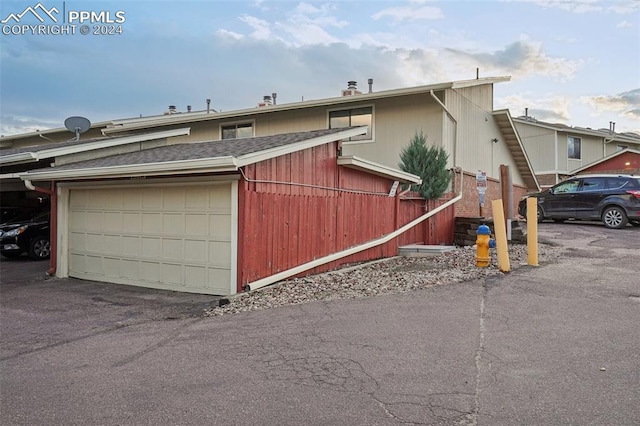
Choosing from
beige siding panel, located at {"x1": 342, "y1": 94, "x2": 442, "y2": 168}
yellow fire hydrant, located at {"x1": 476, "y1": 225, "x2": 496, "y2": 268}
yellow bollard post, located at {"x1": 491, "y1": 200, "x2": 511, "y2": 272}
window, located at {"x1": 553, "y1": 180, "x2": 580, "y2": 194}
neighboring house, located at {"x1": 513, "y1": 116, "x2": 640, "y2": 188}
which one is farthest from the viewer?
neighboring house, located at {"x1": 513, "y1": 116, "x2": 640, "y2": 188}

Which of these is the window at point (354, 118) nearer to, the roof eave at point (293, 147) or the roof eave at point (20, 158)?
the roof eave at point (293, 147)

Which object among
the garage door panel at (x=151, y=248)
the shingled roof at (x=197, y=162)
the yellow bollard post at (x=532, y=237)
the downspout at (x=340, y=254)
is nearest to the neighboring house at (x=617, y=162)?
the downspout at (x=340, y=254)

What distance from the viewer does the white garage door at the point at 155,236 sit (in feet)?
27.2

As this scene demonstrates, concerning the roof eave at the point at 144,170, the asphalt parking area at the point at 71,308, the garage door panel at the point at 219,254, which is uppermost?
the roof eave at the point at 144,170

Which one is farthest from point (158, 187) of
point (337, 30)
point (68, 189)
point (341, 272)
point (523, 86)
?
point (523, 86)

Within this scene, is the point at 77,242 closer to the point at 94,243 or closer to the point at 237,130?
the point at 94,243

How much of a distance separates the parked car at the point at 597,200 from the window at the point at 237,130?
36.1 feet

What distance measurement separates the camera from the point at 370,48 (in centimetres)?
1866

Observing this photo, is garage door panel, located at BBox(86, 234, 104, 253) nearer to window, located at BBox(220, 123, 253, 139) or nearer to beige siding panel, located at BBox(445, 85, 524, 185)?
window, located at BBox(220, 123, 253, 139)

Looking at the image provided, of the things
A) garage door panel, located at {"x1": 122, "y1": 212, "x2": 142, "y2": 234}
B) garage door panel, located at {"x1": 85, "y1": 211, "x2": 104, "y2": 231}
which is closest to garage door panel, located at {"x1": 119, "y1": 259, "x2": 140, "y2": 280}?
garage door panel, located at {"x1": 122, "y1": 212, "x2": 142, "y2": 234}

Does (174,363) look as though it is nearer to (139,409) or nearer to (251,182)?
A: (139,409)

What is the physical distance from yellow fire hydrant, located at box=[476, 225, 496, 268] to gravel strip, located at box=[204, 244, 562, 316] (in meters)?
0.15

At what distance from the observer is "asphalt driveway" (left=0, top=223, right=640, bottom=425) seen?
3562 millimetres

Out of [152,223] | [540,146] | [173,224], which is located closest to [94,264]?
[152,223]
